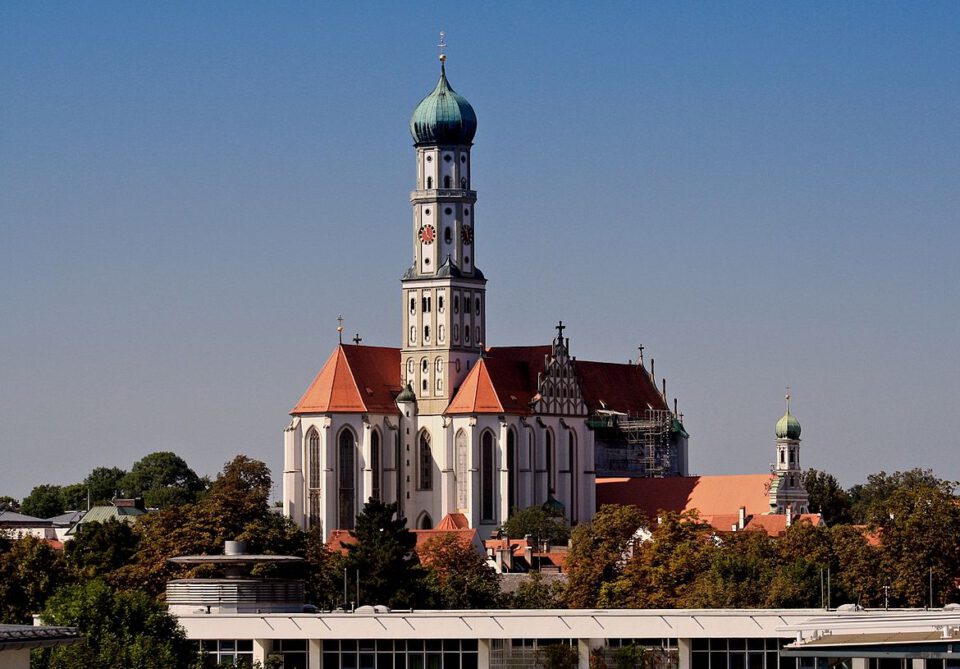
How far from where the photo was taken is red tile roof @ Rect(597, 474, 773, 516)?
6526 inches

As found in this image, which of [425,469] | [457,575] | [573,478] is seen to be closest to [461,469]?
[425,469]

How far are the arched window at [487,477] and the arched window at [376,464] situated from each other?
19.5 feet

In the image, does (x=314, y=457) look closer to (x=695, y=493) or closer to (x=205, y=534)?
(x=695, y=493)

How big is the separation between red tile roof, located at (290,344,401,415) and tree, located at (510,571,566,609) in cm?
3631

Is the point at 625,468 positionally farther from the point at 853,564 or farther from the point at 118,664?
the point at 118,664

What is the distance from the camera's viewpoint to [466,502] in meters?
157

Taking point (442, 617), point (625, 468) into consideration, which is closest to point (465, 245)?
point (625, 468)

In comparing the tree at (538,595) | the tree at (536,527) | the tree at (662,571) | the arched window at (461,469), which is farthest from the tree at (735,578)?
the arched window at (461,469)

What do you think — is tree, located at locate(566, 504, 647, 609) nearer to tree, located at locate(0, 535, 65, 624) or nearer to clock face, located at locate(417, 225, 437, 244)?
tree, located at locate(0, 535, 65, 624)

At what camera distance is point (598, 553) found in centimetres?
11925

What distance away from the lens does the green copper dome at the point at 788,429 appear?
177500mm

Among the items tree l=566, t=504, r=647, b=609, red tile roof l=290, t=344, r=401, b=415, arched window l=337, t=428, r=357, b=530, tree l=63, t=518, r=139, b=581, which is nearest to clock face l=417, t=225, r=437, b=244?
red tile roof l=290, t=344, r=401, b=415

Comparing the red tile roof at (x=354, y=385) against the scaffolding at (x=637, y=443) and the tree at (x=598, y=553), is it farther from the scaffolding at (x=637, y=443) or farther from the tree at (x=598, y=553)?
the tree at (x=598, y=553)

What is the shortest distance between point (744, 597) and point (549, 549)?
44860 mm
